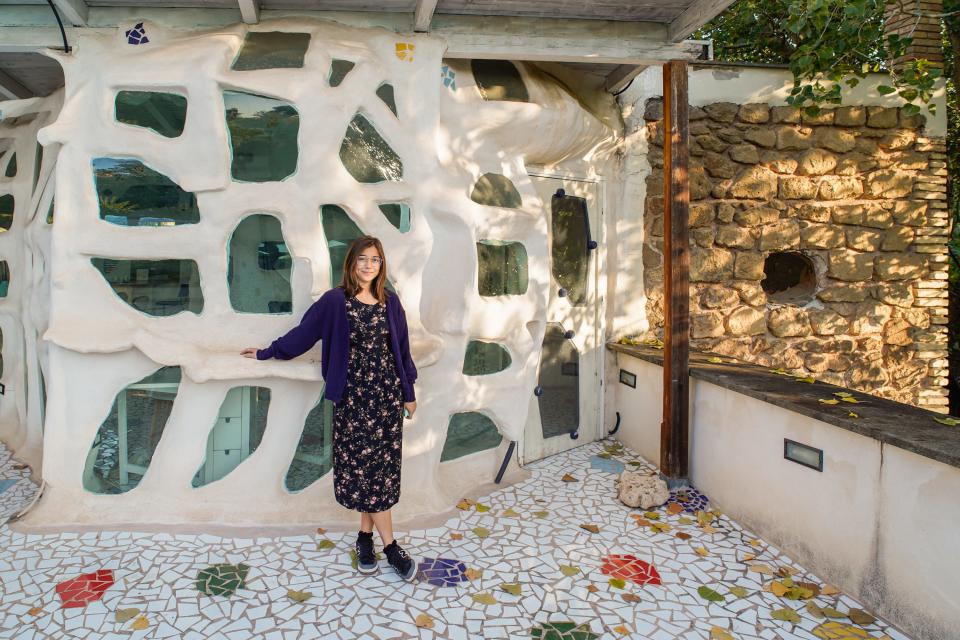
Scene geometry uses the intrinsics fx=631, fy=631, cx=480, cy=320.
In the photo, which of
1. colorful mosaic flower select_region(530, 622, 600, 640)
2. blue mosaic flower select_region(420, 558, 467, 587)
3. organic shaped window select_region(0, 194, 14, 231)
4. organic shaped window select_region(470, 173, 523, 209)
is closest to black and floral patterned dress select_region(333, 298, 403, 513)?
blue mosaic flower select_region(420, 558, 467, 587)

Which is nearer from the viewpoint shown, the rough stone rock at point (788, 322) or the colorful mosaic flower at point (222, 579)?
the colorful mosaic flower at point (222, 579)

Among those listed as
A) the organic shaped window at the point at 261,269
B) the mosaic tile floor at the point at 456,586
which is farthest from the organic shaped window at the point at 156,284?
the mosaic tile floor at the point at 456,586

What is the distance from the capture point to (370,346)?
10.3 ft

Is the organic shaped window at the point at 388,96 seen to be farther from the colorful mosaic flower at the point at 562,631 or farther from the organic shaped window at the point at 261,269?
the colorful mosaic flower at the point at 562,631

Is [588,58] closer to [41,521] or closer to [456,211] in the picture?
[456,211]

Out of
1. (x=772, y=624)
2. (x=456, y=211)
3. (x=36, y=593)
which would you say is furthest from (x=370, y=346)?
(x=772, y=624)

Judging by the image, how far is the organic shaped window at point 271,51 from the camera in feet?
12.0

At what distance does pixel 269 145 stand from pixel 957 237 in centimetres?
772

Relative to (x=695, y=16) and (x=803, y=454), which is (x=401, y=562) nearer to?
(x=803, y=454)

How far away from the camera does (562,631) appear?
2648mm

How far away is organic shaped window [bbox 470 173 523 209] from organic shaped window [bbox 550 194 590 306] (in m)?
0.64

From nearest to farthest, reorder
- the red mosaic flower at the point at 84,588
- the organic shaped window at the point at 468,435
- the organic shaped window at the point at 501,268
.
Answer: the red mosaic flower at the point at 84,588
the organic shaped window at the point at 468,435
the organic shaped window at the point at 501,268

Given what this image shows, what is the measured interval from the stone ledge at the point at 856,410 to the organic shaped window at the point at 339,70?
2.88m

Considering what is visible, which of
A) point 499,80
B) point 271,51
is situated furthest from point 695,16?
point 271,51
